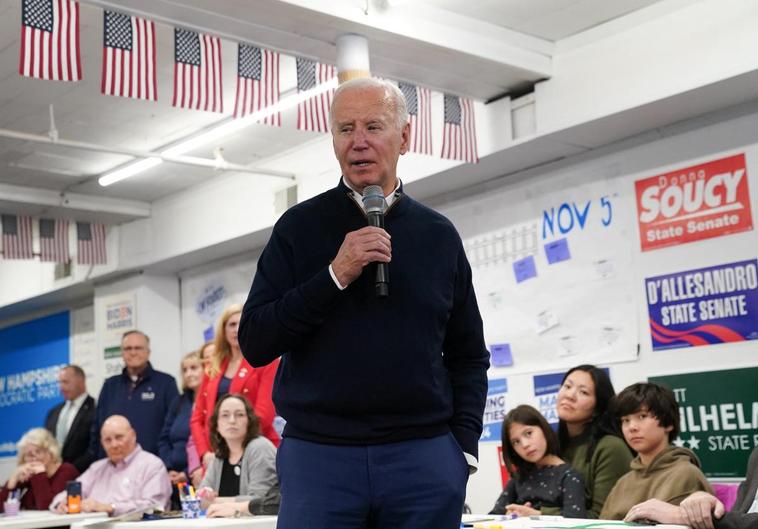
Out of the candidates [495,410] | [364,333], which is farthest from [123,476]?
[364,333]

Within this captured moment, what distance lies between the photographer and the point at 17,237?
32.3 feet

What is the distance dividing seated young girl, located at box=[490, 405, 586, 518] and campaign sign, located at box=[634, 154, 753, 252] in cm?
203

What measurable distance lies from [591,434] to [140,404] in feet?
13.0

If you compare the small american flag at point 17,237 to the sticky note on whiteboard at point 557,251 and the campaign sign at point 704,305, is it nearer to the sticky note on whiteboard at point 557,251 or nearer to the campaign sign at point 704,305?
the sticky note on whiteboard at point 557,251

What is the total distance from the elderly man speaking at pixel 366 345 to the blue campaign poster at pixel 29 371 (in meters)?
11.0

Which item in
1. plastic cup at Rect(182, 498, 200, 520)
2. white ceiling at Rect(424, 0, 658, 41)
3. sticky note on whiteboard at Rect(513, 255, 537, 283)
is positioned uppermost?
white ceiling at Rect(424, 0, 658, 41)

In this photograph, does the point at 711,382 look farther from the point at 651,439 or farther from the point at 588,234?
the point at 651,439

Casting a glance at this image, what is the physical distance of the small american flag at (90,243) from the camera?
10211 millimetres

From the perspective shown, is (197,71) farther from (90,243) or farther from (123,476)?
(90,243)

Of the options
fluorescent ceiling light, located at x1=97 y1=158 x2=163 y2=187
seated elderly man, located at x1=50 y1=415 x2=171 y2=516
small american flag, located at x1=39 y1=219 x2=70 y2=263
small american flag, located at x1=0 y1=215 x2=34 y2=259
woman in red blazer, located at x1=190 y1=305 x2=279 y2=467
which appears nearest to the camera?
woman in red blazer, located at x1=190 y1=305 x2=279 y2=467

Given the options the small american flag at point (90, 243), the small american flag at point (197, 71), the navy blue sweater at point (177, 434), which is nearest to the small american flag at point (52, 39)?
the small american flag at point (197, 71)

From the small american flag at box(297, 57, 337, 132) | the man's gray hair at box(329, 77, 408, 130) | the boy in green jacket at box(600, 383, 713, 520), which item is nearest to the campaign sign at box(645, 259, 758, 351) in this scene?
the boy in green jacket at box(600, 383, 713, 520)

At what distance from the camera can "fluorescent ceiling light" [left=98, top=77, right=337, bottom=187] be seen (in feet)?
19.4

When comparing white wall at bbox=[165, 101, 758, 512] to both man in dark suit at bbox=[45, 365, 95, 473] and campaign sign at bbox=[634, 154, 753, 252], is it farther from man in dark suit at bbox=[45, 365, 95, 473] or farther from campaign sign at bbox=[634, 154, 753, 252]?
man in dark suit at bbox=[45, 365, 95, 473]
